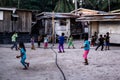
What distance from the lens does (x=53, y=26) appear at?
31891mm

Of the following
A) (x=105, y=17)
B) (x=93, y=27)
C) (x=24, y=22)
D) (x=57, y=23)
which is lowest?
(x=93, y=27)

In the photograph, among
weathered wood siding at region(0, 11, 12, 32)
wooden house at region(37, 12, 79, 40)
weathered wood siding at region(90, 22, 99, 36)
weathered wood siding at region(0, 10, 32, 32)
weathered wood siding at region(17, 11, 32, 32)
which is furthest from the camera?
wooden house at region(37, 12, 79, 40)

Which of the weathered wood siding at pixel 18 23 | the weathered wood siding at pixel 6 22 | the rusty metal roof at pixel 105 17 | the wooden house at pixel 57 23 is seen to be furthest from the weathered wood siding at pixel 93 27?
the weathered wood siding at pixel 6 22

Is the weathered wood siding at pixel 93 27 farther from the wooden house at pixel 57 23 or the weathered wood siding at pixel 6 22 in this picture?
the weathered wood siding at pixel 6 22

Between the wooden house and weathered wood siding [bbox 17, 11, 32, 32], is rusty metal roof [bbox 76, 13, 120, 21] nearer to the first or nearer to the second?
the wooden house

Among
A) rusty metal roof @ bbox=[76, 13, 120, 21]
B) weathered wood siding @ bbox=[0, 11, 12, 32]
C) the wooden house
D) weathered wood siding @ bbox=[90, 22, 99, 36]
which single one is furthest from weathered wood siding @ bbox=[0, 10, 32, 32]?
weathered wood siding @ bbox=[90, 22, 99, 36]

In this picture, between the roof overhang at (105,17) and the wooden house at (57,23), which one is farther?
the wooden house at (57,23)

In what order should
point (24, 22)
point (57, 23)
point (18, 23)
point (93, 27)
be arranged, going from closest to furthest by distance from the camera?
1. point (93, 27)
2. point (18, 23)
3. point (24, 22)
4. point (57, 23)

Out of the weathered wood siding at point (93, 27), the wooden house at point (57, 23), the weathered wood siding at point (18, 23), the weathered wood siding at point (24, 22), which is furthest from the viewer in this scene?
the wooden house at point (57, 23)

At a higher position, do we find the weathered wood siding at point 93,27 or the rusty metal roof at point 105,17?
the rusty metal roof at point 105,17

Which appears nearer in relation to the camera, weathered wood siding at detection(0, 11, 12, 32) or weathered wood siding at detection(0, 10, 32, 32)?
weathered wood siding at detection(0, 11, 12, 32)

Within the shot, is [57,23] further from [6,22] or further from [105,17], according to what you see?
[105,17]

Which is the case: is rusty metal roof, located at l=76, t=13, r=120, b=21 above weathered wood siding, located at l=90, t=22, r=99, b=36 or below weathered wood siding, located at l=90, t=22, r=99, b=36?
above

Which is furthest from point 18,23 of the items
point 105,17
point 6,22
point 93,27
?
point 105,17
